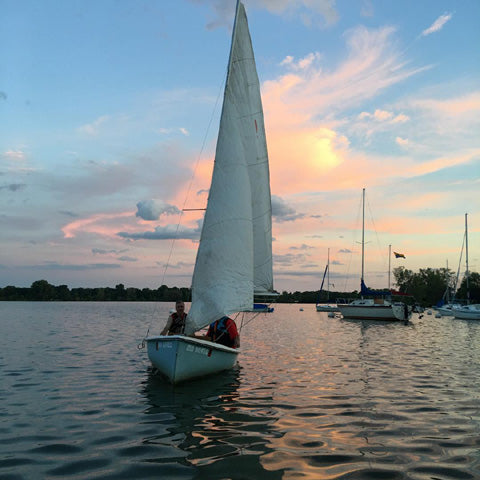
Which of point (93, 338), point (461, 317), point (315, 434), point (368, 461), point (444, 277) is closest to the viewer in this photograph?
point (368, 461)

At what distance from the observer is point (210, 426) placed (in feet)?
29.0

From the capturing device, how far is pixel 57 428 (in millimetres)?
8508

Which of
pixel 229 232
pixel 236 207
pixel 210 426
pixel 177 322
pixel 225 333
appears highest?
pixel 236 207

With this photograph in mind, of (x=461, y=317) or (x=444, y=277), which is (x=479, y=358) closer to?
(x=461, y=317)

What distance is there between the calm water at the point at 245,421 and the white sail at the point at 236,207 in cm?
272

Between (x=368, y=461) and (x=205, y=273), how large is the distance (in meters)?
7.68

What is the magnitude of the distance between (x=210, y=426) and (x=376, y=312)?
45.9 m

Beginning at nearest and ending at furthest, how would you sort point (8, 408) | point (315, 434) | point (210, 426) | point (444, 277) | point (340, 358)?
point (315, 434)
point (210, 426)
point (8, 408)
point (340, 358)
point (444, 277)

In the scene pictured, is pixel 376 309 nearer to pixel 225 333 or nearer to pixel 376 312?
pixel 376 312

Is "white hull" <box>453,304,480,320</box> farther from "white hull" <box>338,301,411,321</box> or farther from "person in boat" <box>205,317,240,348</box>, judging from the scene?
"person in boat" <box>205,317,240,348</box>

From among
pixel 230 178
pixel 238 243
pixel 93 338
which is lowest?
pixel 93 338

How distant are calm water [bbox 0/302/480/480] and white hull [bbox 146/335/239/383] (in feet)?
1.42

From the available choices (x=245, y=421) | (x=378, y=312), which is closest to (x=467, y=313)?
(x=378, y=312)

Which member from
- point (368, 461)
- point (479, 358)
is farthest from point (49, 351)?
point (479, 358)
